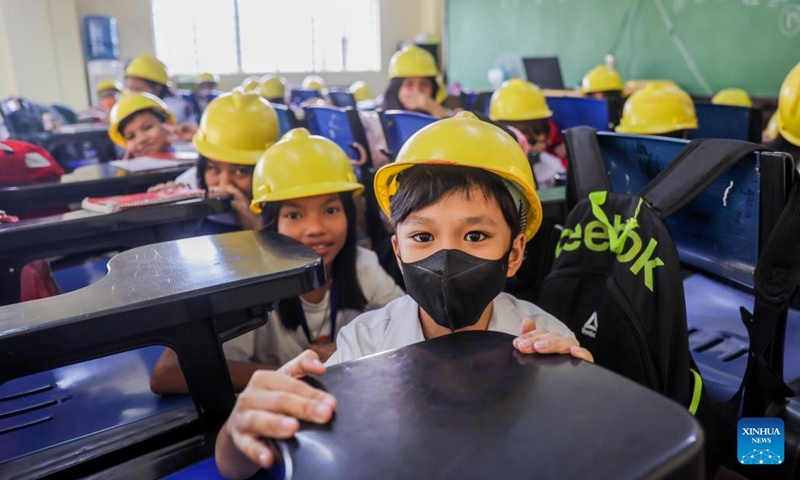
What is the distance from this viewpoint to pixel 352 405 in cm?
54

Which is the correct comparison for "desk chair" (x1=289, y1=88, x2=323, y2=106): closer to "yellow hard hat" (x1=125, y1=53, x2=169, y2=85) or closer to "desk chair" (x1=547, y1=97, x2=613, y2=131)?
"yellow hard hat" (x1=125, y1=53, x2=169, y2=85)

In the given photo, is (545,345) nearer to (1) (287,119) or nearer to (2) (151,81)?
(1) (287,119)

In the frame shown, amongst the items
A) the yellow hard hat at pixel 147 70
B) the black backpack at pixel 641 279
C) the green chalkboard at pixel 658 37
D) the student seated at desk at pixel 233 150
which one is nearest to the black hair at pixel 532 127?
the student seated at desk at pixel 233 150

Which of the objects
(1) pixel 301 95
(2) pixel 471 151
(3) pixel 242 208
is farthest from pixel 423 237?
(1) pixel 301 95

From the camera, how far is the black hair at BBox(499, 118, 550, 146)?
3349 millimetres

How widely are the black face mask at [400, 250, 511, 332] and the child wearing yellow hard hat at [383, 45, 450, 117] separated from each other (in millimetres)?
3050

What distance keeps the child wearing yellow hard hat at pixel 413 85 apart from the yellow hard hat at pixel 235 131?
6.15 ft

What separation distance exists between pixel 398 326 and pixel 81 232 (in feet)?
2.72

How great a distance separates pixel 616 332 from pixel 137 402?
0.98 m

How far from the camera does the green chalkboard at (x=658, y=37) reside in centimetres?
492

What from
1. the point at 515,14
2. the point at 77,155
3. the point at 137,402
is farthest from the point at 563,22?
the point at 137,402

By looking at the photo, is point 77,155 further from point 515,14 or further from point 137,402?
point 515,14

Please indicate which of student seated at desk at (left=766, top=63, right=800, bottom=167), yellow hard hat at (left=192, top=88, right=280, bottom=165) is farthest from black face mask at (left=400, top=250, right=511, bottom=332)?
student seated at desk at (left=766, top=63, right=800, bottom=167)

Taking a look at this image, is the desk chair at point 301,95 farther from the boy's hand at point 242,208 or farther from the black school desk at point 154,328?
the black school desk at point 154,328
